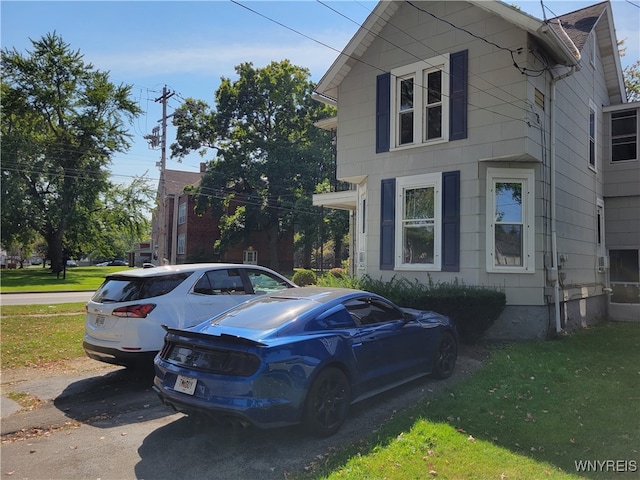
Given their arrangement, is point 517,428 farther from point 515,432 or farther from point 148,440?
point 148,440

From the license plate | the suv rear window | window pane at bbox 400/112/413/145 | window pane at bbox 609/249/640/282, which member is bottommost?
the license plate

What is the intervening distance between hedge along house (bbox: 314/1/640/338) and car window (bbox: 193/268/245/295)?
14.7ft

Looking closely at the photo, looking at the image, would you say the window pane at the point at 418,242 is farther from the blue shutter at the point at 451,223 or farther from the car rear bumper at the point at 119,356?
the car rear bumper at the point at 119,356

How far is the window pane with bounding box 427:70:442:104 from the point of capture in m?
10.8

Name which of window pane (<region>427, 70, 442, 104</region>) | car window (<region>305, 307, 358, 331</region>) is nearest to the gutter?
window pane (<region>427, 70, 442, 104</region>)

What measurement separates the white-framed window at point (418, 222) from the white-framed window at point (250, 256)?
102ft

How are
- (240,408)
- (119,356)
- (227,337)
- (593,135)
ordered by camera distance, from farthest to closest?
(593,135) → (119,356) → (227,337) → (240,408)

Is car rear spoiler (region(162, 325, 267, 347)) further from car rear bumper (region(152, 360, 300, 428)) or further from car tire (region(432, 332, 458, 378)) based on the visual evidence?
car tire (region(432, 332, 458, 378))

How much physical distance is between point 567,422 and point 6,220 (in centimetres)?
4068

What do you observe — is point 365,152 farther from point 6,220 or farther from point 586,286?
point 6,220

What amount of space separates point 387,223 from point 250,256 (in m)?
31.3

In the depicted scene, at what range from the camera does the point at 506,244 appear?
9914 mm

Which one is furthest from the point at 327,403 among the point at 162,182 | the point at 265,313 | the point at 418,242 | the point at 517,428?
the point at 162,182

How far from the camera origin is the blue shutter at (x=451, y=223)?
32.9 feet
